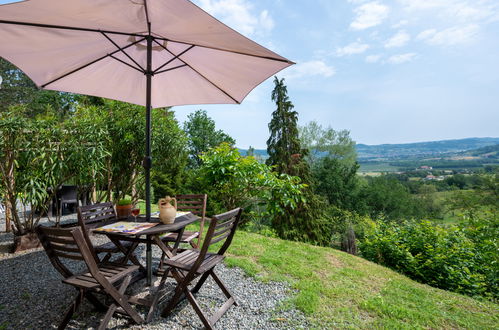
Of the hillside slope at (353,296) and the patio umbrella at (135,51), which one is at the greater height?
the patio umbrella at (135,51)

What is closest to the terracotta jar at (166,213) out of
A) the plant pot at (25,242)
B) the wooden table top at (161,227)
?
the wooden table top at (161,227)

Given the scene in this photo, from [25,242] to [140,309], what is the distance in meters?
2.86

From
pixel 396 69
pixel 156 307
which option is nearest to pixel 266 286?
pixel 156 307

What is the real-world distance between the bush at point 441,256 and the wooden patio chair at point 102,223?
4.91m

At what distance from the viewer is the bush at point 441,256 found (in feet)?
14.8

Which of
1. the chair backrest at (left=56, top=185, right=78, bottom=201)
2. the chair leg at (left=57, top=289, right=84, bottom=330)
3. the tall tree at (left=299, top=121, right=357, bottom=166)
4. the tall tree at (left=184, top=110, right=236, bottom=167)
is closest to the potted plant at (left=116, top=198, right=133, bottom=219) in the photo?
the chair leg at (left=57, top=289, right=84, bottom=330)

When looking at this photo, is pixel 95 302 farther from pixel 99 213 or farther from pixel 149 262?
pixel 99 213

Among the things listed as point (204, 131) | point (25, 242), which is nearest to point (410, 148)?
point (204, 131)

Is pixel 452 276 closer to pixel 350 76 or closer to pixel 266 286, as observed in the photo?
pixel 266 286

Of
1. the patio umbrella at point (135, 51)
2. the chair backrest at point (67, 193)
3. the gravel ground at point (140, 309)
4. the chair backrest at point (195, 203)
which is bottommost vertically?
the gravel ground at point (140, 309)

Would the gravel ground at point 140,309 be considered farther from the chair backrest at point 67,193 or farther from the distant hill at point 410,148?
the distant hill at point 410,148

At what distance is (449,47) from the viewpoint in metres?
6.32

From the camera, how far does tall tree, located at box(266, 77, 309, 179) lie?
15.2m

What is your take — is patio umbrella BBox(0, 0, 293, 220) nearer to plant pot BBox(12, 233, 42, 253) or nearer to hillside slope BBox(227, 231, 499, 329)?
hillside slope BBox(227, 231, 499, 329)
